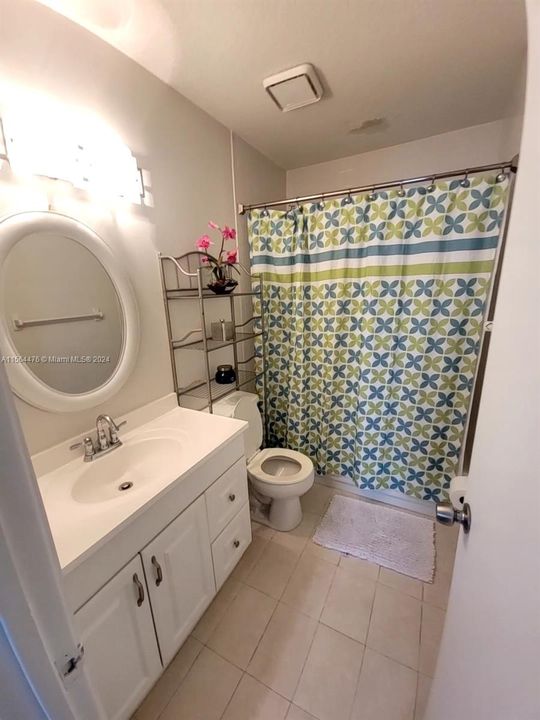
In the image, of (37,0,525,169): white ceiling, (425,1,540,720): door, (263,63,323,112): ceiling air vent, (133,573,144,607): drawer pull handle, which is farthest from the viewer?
(263,63,323,112): ceiling air vent

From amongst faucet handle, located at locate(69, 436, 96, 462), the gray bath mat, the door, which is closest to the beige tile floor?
the gray bath mat

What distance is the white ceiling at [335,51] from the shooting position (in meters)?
1.03

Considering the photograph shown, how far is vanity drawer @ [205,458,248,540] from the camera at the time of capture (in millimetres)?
1225

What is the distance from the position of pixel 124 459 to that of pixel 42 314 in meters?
0.63

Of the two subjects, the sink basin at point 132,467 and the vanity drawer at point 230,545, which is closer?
the sink basin at point 132,467

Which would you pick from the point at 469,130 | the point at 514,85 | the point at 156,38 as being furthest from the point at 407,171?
the point at 156,38

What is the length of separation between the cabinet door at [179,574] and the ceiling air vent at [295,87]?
1.85 metres

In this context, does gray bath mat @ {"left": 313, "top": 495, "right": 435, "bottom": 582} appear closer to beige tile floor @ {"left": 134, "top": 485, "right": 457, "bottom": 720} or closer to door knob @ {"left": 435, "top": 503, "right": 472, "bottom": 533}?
beige tile floor @ {"left": 134, "top": 485, "right": 457, "bottom": 720}

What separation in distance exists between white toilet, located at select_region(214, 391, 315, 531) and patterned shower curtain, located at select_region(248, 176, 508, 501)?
9.8 inches

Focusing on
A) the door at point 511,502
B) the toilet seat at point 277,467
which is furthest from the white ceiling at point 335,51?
the toilet seat at point 277,467

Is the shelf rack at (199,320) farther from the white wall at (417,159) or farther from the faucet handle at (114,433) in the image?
the white wall at (417,159)

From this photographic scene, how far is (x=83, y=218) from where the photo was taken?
3.69 feet

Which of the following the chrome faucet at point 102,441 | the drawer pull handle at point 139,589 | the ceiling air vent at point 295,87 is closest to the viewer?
the drawer pull handle at point 139,589

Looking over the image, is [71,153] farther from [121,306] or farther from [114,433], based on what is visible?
[114,433]
